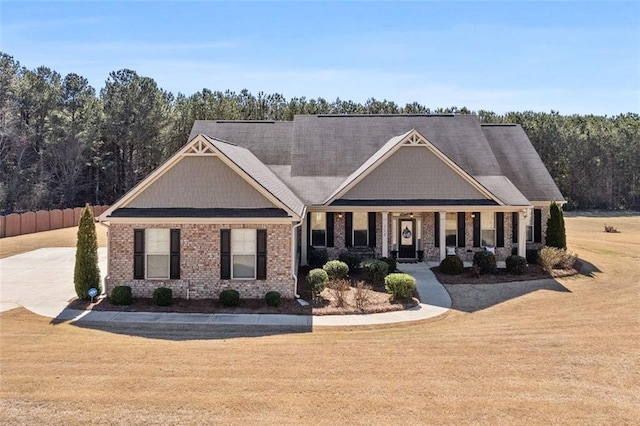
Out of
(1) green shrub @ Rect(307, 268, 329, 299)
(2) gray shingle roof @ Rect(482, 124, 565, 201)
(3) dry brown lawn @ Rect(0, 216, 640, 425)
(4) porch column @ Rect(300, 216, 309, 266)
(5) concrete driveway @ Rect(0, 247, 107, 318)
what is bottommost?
(3) dry brown lawn @ Rect(0, 216, 640, 425)

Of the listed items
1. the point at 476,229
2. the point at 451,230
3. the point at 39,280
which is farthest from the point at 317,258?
the point at 39,280

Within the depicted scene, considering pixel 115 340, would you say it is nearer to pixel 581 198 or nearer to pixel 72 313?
pixel 72 313

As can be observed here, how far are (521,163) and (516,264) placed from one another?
876 centimetres

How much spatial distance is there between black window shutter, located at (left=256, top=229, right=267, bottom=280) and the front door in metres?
8.99

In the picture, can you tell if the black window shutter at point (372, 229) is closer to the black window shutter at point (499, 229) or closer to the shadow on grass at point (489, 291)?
the shadow on grass at point (489, 291)

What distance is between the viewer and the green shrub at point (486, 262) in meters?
21.6

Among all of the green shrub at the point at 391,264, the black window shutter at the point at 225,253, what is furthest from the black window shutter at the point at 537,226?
the black window shutter at the point at 225,253

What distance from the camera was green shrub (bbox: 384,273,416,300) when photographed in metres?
17.1

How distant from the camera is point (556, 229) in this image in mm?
24250

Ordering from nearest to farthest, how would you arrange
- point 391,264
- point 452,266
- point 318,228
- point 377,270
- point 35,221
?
point 377,270 → point 391,264 → point 452,266 → point 318,228 → point 35,221

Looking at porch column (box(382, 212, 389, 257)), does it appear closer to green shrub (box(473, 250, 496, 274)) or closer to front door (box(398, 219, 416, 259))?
front door (box(398, 219, 416, 259))

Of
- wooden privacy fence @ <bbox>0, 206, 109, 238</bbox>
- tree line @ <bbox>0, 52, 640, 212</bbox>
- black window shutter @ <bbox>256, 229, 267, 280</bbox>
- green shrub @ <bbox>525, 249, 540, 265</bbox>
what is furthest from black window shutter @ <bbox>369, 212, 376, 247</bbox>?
tree line @ <bbox>0, 52, 640, 212</bbox>

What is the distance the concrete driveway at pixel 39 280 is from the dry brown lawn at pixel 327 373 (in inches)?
60.3

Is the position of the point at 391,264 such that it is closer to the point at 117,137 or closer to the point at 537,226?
the point at 537,226
